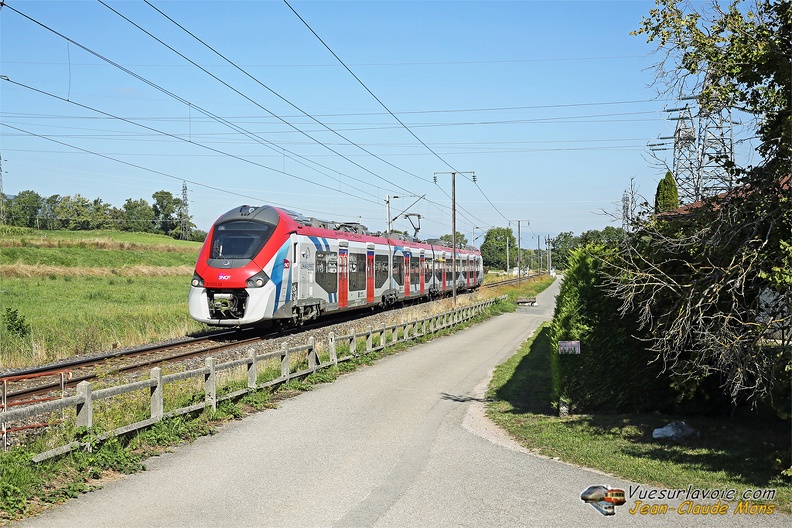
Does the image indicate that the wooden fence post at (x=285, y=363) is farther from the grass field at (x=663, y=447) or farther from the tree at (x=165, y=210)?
the tree at (x=165, y=210)

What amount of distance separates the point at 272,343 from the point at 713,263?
1404 cm

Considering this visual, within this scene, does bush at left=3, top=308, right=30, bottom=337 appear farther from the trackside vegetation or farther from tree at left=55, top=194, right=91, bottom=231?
tree at left=55, top=194, right=91, bottom=231

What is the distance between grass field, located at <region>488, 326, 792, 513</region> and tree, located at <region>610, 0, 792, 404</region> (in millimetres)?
826

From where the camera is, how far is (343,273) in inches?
1138

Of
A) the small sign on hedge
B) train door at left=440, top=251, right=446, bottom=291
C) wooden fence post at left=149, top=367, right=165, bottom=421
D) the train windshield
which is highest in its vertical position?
the train windshield

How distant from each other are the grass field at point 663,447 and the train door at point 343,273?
1416cm

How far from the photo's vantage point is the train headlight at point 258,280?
21.8 metres

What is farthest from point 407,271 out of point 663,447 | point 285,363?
point 663,447

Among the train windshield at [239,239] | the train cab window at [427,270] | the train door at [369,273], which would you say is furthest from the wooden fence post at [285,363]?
the train cab window at [427,270]

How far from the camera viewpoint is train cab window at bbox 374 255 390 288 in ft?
110

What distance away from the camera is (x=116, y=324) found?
2664 centimetres

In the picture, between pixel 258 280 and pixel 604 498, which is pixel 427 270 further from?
pixel 604 498

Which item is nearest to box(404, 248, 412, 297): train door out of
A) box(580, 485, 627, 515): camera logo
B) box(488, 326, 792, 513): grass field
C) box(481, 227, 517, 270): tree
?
box(488, 326, 792, 513): grass field

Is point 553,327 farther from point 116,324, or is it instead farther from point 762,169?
point 116,324
